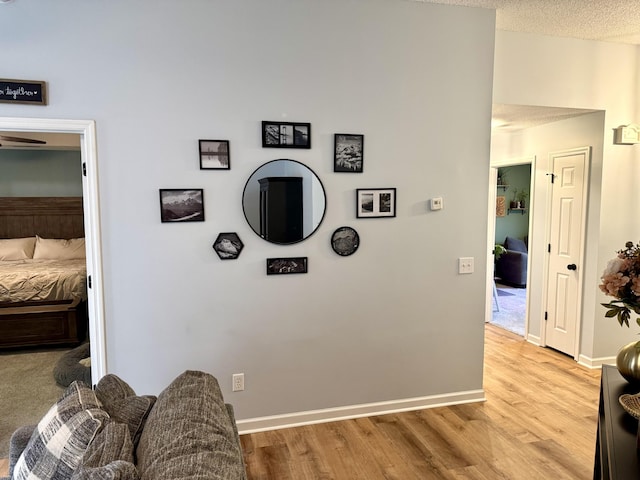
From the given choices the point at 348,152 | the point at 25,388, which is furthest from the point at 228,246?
the point at 25,388

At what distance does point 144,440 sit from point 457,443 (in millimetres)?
2138

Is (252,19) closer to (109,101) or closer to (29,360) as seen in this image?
(109,101)

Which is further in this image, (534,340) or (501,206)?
(501,206)

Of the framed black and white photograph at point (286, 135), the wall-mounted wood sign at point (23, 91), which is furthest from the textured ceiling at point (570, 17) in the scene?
the wall-mounted wood sign at point (23, 91)

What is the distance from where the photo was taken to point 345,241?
9.95 ft

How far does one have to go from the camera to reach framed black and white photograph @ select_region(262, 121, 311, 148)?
283 centimetres

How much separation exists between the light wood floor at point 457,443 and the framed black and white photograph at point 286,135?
6.33 feet

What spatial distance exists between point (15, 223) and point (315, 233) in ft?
17.4

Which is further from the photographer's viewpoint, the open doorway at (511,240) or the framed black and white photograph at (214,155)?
the open doorway at (511,240)

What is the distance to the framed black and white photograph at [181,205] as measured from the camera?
8.93 feet

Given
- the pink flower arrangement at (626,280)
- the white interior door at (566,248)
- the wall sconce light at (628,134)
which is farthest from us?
the white interior door at (566,248)

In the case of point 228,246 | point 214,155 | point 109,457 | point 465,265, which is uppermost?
point 214,155

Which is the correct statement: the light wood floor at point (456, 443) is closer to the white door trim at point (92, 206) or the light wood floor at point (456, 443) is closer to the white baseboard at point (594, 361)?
the white baseboard at point (594, 361)

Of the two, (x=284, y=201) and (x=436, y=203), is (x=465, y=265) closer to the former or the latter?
(x=436, y=203)
